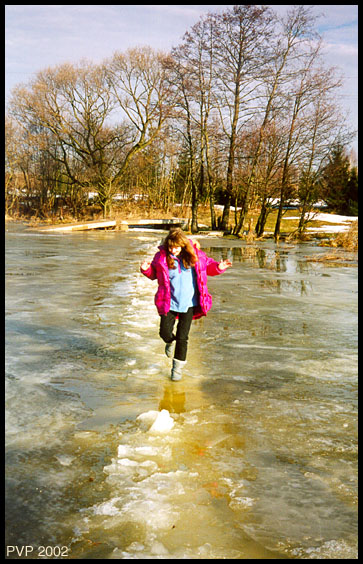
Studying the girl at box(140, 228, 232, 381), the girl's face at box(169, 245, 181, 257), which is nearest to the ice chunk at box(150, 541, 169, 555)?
the girl at box(140, 228, 232, 381)

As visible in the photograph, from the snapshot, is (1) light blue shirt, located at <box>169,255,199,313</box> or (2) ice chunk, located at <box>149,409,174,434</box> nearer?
(2) ice chunk, located at <box>149,409,174,434</box>

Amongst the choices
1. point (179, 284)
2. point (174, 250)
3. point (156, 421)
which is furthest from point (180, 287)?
point (156, 421)

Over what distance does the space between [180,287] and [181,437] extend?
174 cm

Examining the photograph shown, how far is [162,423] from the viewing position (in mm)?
3900

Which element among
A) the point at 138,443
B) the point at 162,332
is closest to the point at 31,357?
the point at 162,332

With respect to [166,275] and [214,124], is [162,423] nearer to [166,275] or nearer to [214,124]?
[166,275]

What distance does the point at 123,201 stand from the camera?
164 ft

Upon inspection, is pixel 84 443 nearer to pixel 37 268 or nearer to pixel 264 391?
pixel 264 391

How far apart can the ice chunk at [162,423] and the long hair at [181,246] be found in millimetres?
1616

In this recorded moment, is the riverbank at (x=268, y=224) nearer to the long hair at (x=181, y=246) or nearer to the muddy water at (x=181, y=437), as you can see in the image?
the muddy water at (x=181, y=437)

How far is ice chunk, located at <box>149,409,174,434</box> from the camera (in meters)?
3.87

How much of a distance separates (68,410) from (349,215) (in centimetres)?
4519

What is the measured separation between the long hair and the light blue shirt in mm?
62

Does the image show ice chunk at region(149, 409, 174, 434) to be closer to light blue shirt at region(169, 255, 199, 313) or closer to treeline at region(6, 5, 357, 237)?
light blue shirt at region(169, 255, 199, 313)
